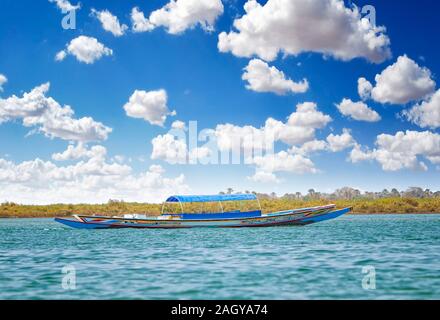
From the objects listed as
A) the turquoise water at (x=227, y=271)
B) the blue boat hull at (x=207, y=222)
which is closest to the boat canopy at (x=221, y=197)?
the blue boat hull at (x=207, y=222)

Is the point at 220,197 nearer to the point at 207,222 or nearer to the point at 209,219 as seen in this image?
the point at 209,219

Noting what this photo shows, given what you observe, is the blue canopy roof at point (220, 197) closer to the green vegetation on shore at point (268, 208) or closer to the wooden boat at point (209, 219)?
the wooden boat at point (209, 219)

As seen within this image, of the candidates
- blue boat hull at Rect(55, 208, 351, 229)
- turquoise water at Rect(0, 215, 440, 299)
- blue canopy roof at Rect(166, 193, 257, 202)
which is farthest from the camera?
blue canopy roof at Rect(166, 193, 257, 202)

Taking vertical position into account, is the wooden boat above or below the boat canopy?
below

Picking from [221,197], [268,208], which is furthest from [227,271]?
[268,208]

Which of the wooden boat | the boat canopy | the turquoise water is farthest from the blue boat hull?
the turquoise water

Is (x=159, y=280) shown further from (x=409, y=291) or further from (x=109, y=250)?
(x=109, y=250)

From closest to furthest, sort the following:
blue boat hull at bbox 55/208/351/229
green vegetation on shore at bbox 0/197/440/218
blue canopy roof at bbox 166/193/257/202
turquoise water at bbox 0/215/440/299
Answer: turquoise water at bbox 0/215/440/299
blue boat hull at bbox 55/208/351/229
blue canopy roof at bbox 166/193/257/202
green vegetation on shore at bbox 0/197/440/218

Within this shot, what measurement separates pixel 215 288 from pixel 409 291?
6.96 metres

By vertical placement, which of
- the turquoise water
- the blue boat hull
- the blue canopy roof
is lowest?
the turquoise water

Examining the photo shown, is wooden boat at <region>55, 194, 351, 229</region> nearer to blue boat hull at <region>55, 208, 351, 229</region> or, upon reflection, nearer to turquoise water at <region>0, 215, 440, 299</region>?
blue boat hull at <region>55, 208, 351, 229</region>
